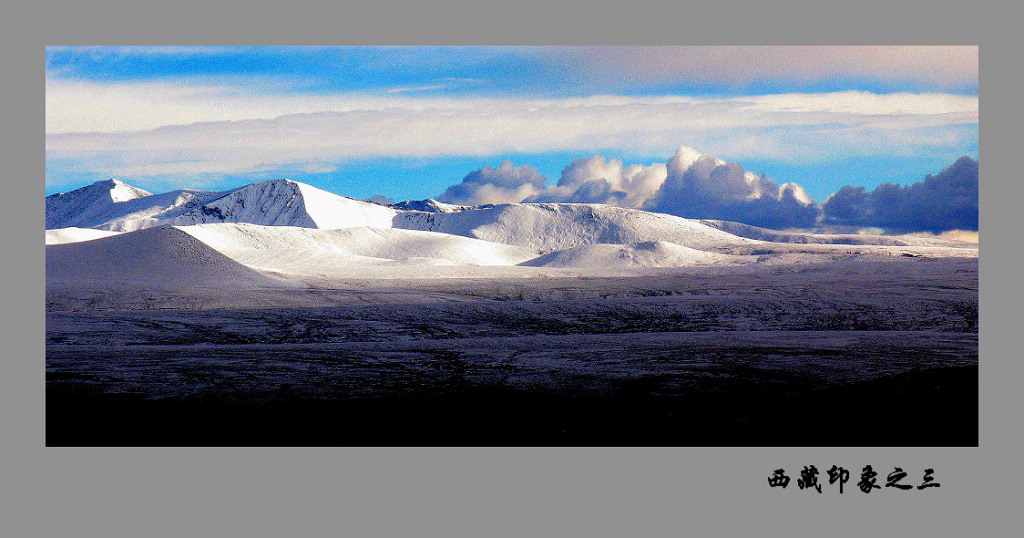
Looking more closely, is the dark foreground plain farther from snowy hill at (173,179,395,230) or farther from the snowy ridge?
snowy hill at (173,179,395,230)

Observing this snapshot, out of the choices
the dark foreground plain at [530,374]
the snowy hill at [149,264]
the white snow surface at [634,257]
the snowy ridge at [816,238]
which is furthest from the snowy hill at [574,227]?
the dark foreground plain at [530,374]

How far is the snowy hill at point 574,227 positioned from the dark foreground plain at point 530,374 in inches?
2556

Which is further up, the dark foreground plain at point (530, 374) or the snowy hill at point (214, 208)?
the snowy hill at point (214, 208)

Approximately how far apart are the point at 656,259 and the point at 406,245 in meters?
25.8

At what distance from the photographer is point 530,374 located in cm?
1495

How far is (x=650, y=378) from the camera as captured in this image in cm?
1463

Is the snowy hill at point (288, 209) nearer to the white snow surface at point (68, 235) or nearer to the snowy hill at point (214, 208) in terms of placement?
the snowy hill at point (214, 208)

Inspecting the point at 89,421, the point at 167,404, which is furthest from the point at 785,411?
the point at 89,421

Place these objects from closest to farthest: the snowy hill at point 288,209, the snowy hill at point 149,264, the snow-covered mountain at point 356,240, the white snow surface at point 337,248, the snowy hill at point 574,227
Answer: the snowy hill at point 149,264 < the snow-covered mountain at point 356,240 < the white snow surface at point 337,248 < the snowy hill at point 574,227 < the snowy hill at point 288,209

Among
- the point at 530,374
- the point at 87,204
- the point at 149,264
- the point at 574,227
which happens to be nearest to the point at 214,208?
the point at 87,204

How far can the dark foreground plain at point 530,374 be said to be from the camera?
11711 mm

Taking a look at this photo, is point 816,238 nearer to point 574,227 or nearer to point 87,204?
point 574,227

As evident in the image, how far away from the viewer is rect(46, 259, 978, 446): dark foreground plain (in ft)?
38.4
